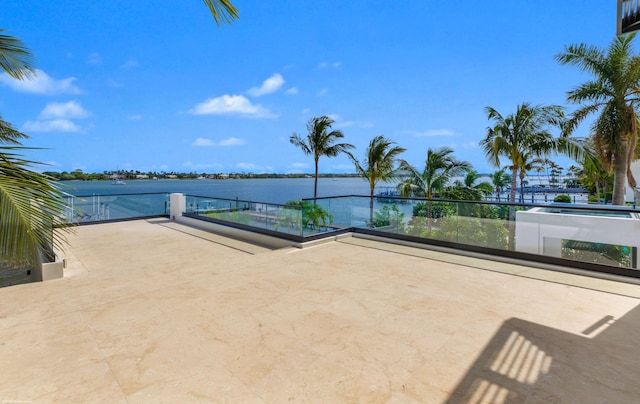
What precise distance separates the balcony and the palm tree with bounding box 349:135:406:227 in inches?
329

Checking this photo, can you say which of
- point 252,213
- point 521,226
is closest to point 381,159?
point 252,213

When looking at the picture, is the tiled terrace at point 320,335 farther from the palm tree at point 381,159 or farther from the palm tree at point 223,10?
the palm tree at point 381,159

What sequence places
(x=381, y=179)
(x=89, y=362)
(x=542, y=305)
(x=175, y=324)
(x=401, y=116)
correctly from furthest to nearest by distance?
(x=401, y=116) < (x=381, y=179) < (x=542, y=305) < (x=175, y=324) < (x=89, y=362)

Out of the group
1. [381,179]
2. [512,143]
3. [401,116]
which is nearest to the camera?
[512,143]

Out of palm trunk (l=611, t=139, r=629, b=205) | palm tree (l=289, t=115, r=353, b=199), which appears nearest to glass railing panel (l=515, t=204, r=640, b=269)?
palm trunk (l=611, t=139, r=629, b=205)

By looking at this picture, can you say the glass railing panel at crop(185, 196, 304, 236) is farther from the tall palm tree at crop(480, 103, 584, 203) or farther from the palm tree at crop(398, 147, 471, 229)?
the tall palm tree at crop(480, 103, 584, 203)

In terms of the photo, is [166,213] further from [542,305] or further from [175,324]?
[542,305]

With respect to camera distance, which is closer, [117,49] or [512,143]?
[117,49]

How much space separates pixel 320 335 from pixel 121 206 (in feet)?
31.0

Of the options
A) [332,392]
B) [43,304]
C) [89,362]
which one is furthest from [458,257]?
[43,304]

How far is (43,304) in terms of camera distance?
3.52m

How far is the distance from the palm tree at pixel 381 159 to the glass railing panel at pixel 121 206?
778cm

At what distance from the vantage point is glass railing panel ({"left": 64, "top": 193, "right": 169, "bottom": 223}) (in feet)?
30.3

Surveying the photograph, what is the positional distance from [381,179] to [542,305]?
10008 millimetres
